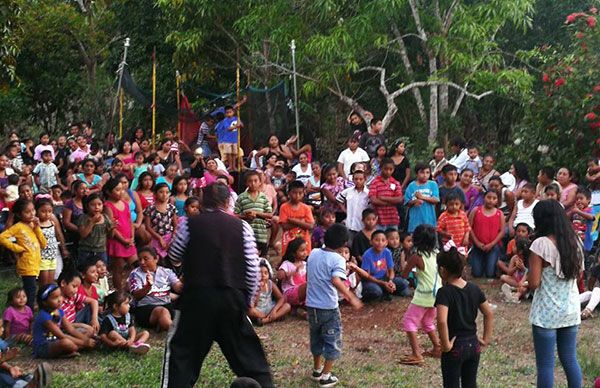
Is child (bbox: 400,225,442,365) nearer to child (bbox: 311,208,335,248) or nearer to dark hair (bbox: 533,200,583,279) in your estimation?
dark hair (bbox: 533,200,583,279)

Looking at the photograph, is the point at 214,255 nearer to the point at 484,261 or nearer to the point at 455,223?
the point at 455,223

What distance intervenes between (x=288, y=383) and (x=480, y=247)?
16.2 ft

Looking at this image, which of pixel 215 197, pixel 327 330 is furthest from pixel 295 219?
pixel 215 197

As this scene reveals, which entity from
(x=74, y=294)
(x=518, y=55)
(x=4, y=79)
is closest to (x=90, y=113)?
(x=518, y=55)

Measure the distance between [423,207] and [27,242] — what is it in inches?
199

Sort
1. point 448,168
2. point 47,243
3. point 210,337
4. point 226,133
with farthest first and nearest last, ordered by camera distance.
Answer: point 226,133
point 448,168
point 47,243
point 210,337

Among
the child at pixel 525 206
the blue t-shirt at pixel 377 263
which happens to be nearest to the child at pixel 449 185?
the child at pixel 525 206

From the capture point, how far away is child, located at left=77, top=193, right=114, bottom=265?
11.2 meters

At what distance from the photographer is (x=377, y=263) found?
37.9ft

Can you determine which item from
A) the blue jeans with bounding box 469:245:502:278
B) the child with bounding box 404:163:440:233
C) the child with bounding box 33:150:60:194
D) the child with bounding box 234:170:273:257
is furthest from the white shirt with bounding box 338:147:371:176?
the child with bounding box 33:150:60:194

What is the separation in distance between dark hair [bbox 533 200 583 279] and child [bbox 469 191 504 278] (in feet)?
19.0

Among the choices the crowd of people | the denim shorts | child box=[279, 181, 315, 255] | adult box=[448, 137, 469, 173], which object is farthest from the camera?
adult box=[448, 137, 469, 173]

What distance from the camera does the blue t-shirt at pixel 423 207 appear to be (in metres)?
12.7

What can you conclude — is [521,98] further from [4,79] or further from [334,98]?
[4,79]
